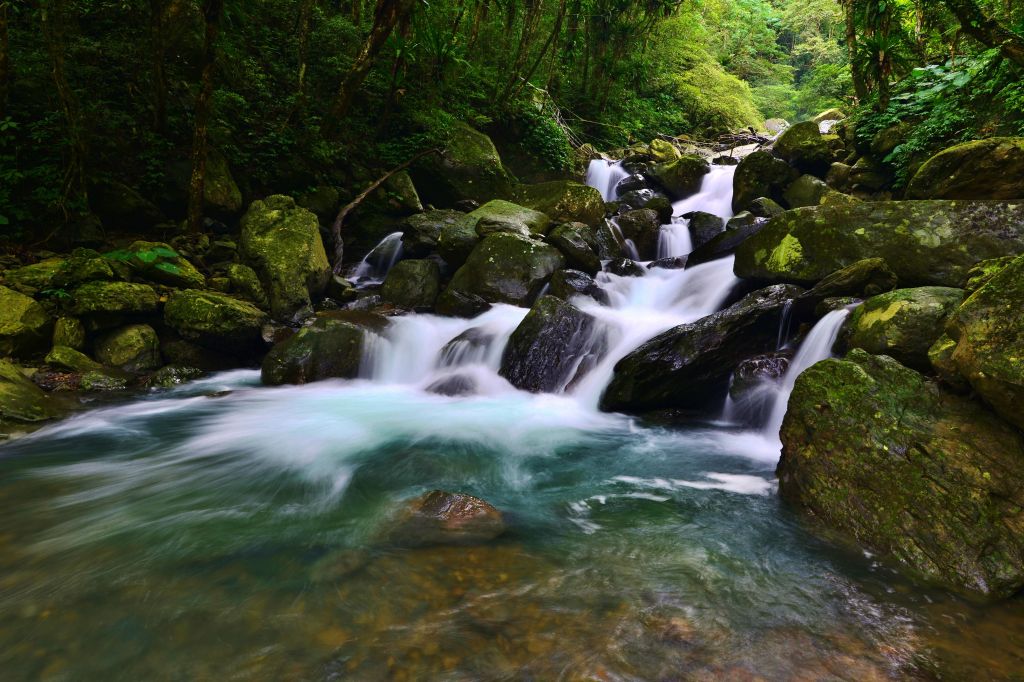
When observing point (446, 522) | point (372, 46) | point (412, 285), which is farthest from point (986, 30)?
point (372, 46)

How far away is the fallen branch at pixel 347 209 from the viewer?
33.1ft

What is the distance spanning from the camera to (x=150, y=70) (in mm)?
8469

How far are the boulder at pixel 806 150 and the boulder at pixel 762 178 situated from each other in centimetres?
46

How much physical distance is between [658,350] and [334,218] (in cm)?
768

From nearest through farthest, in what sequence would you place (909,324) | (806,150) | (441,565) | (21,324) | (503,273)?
1. (441,565)
2. (909,324)
3. (21,324)
4. (503,273)
5. (806,150)

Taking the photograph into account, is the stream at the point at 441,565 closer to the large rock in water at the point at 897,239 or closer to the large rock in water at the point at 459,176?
the large rock in water at the point at 897,239

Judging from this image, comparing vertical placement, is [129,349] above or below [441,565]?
above

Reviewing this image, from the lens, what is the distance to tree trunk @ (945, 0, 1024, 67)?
A: 5.17 metres

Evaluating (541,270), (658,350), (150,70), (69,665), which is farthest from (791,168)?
(69,665)

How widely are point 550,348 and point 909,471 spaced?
170 inches

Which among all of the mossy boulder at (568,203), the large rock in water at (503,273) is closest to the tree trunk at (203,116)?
the large rock in water at (503,273)

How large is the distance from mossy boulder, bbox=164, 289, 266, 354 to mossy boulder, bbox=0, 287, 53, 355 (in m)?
1.23

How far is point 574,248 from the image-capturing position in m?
9.30

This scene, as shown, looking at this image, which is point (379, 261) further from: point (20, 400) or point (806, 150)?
point (806, 150)
